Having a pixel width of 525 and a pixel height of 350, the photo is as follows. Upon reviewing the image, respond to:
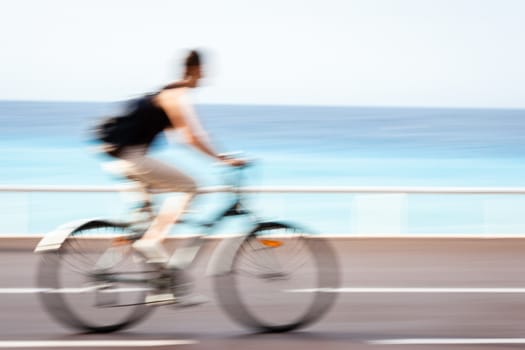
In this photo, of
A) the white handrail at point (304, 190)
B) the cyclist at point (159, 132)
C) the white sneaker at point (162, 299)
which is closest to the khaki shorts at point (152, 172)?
the cyclist at point (159, 132)

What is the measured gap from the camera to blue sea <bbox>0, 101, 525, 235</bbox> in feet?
41.4

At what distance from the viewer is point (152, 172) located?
646 centimetres

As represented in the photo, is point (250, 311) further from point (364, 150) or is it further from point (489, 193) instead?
point (364, 150)

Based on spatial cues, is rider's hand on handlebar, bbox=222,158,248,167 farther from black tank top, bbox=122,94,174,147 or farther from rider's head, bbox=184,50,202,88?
rider's head, bbox=184,50,202,88

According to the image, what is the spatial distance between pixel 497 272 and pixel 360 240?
285cm

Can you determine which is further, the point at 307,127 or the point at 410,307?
the point at 307,127

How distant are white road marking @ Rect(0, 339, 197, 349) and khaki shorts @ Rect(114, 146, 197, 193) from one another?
917mm

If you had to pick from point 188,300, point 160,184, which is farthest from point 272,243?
point 160,184

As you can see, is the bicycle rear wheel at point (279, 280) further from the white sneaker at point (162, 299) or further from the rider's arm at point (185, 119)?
the rider's arm at point (185, 119)

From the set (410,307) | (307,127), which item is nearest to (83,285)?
(410,307)

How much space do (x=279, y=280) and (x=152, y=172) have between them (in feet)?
3.61

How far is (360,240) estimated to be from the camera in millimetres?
12859

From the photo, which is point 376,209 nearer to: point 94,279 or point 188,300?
point 188,300

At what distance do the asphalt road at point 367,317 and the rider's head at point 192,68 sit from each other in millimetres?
1556
